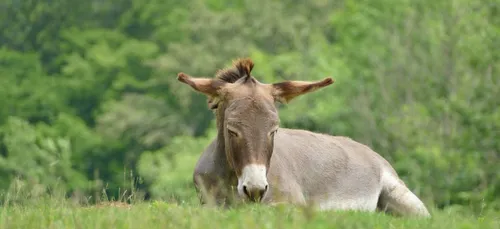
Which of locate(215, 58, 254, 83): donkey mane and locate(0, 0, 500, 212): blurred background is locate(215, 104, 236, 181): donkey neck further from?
locate(0, 0, 500, 212): blurred background

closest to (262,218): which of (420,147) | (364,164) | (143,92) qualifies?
(364,164)

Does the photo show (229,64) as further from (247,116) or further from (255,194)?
(255,194)

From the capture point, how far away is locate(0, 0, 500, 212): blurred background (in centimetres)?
3453

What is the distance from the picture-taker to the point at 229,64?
52.8m

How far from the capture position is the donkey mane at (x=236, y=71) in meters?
10.6

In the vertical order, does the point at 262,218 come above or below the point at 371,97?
above

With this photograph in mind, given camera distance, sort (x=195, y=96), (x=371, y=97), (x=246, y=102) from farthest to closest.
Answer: (x=195, y=96) → (x=371, y=97) → (x=246, y=102)

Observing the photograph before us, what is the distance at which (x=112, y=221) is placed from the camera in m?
7.20

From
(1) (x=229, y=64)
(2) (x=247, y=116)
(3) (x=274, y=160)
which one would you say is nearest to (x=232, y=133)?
(2) (x=247, y=116)

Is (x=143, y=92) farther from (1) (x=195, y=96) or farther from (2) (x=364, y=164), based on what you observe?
(2) (x=364, y=164)

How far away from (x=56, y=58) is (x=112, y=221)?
186 ft

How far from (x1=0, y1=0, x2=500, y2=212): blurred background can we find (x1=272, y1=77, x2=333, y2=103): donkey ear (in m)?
18.3

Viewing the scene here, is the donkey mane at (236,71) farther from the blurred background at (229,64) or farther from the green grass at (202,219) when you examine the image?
the blurred background at (229,64)

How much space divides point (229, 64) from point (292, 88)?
4232cm
